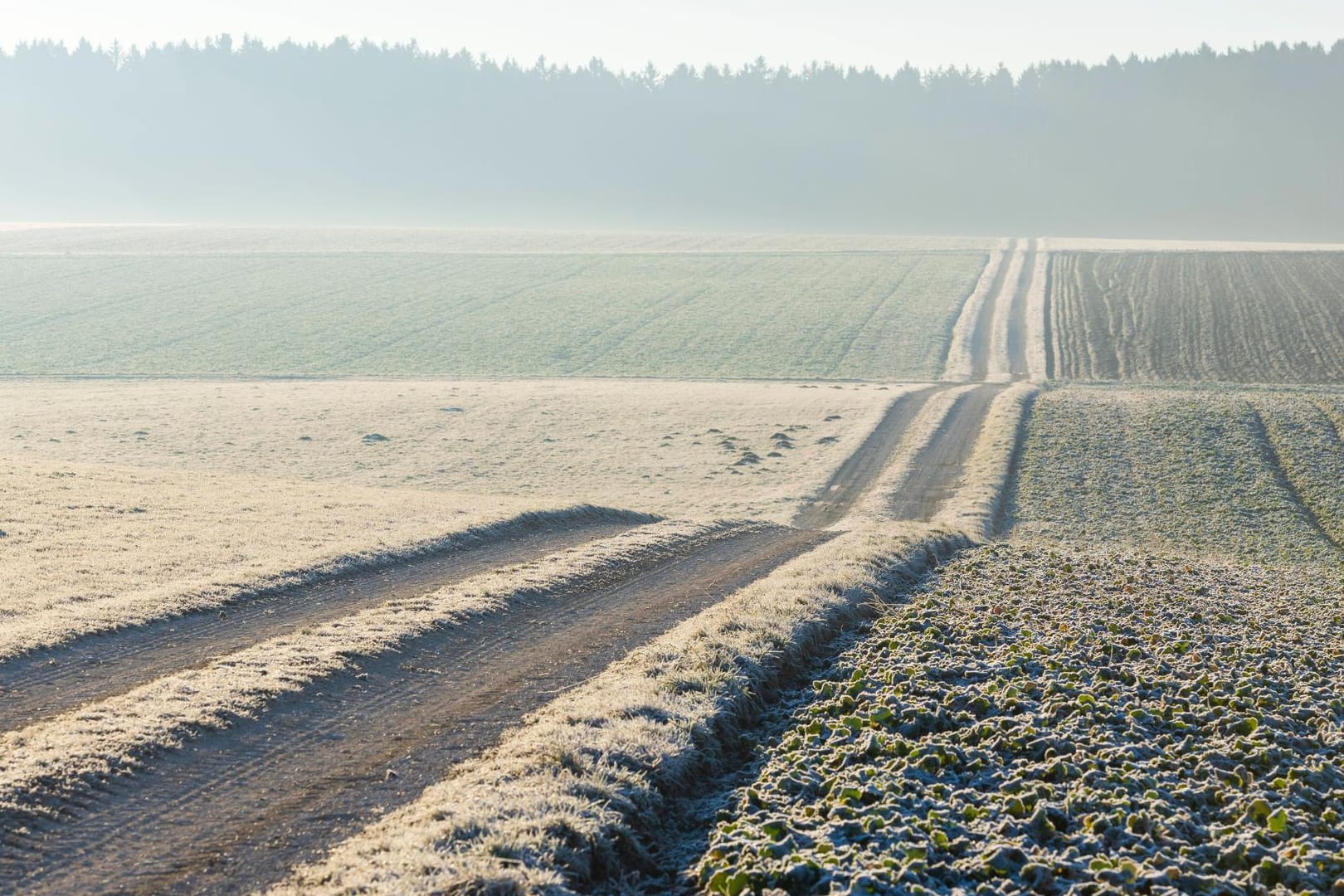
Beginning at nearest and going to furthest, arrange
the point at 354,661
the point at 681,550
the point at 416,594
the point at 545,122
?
the point at 354,661
the point at 416,594
the point at 681,550
the point at 545,122

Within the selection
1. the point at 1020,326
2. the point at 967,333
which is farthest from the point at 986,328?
the point at 967,333

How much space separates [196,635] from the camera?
14.6m

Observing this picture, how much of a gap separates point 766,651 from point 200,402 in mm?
38275

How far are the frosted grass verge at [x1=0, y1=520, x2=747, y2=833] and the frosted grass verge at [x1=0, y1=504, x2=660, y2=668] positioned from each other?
78.3 inches

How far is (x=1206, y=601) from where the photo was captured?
18.6 m

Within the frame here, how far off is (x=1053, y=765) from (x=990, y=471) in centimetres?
2801

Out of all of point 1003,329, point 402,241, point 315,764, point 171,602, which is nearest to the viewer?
point 315,764

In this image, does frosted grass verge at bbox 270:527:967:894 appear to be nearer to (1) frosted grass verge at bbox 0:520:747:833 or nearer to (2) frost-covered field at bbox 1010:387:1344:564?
(1) frosted grass verge at bbox 0:520:747:833

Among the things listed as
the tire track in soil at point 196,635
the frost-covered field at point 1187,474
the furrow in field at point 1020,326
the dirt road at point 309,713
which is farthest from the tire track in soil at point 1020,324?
the tire track in soil at point 196,635

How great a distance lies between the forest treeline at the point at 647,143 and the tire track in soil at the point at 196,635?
140218 mm

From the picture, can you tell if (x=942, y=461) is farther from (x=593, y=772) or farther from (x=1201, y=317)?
(x=1201, y=317)

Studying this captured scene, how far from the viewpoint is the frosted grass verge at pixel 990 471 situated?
3070 centimetres

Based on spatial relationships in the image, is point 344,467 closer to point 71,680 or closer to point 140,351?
point 71,680

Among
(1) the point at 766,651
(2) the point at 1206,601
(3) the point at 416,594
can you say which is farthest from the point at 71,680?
(2) the point at 1206,601
